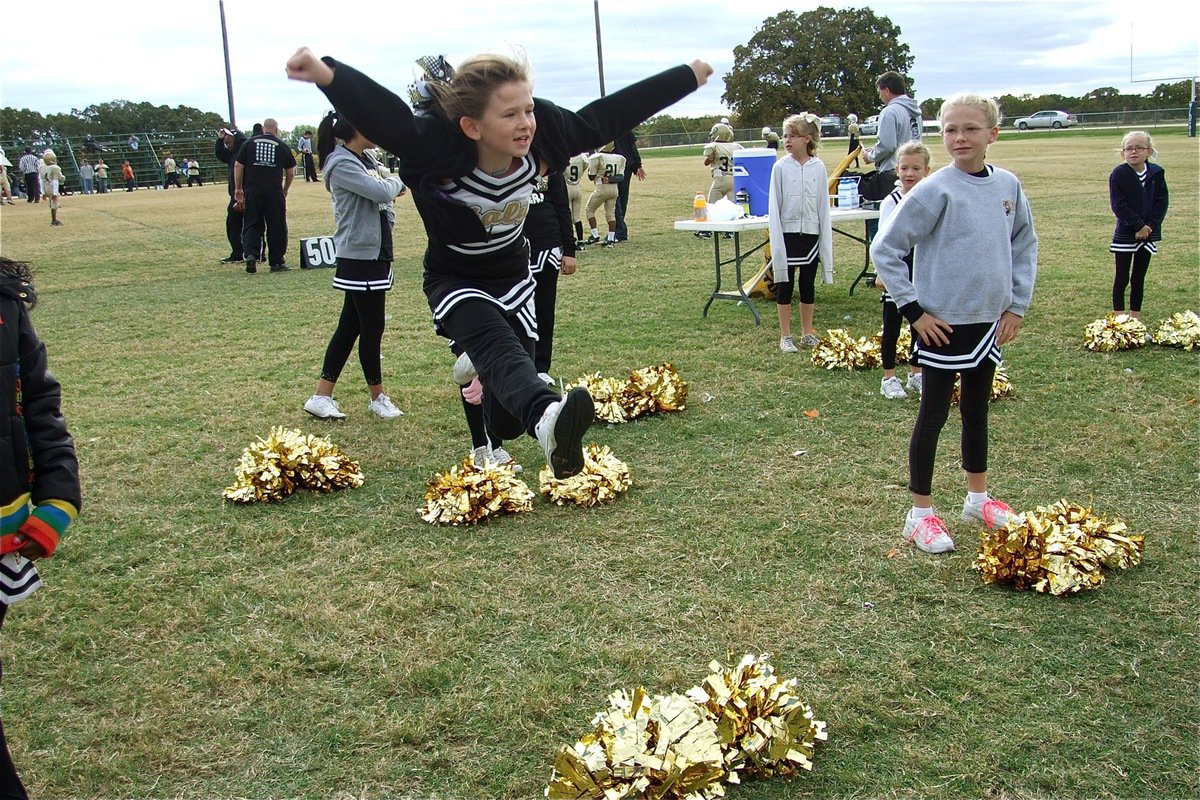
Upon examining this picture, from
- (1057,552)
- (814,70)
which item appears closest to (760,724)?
(1057,552)

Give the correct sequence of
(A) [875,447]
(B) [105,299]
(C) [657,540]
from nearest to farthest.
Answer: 1. (C) [657,540]
2. (A) [875,447]
3. (B) [105,299]

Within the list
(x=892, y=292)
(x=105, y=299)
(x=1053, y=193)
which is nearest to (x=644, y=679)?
(x=892, y=292)

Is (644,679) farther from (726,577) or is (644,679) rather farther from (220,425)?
(220,425)

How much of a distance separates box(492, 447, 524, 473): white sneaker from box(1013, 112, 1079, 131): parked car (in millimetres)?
67809

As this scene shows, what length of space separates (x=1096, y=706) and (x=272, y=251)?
14253mm

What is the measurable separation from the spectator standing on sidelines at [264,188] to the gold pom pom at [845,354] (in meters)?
10.1

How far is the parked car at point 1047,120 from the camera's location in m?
63.8

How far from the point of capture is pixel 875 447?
224 inches


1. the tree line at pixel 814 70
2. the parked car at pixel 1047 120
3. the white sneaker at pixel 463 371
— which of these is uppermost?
the tree line at pixel 814 70

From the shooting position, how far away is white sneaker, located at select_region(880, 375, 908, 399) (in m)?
6.71

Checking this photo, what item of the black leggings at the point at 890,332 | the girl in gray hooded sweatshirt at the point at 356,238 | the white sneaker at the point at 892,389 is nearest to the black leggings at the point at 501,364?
the girl in gray hooded sweatshirt at the point at 356,238

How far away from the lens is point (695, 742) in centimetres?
268

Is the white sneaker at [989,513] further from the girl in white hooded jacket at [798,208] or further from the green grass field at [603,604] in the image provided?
the girl in white hooded jacket at [798,208]

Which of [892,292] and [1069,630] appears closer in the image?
[1069,630]
